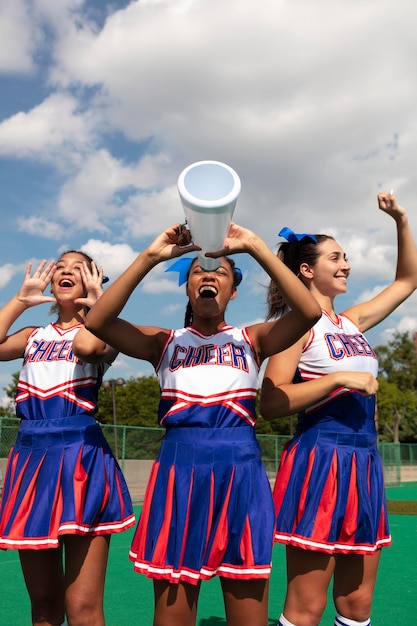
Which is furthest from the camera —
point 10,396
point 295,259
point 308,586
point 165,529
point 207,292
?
point 10,396

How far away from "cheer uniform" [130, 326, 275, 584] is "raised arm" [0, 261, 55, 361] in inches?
50.7

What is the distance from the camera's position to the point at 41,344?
3.93 meters

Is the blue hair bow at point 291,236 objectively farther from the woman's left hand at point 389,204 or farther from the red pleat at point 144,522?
the red pleat at point 144,522

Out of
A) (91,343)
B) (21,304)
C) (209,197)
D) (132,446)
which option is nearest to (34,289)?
(21,304)

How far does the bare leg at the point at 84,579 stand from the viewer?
341 cm

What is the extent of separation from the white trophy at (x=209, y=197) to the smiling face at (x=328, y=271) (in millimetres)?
1503

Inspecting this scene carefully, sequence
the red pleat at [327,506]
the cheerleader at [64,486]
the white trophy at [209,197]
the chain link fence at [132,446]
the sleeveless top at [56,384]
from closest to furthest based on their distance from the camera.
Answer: the white trophy at [209,197] < the red pleat at [327,506] < the cheerleader at [64,486] < the sleeveless top at [56,384] < the chain link fence at [132,446]

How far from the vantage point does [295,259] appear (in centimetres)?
408

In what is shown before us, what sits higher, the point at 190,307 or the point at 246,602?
the point at 190,307

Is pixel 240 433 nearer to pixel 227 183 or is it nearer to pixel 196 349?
pixel 196 349

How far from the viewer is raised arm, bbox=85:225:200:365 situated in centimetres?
294

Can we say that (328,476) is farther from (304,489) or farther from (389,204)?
(389,204)

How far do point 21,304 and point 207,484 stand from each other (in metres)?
1.81

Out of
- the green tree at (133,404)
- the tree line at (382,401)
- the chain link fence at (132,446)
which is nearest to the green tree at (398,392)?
the tree line at (382,401)
